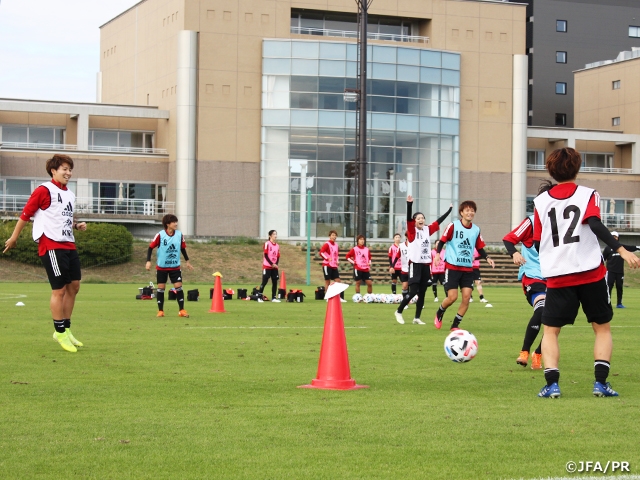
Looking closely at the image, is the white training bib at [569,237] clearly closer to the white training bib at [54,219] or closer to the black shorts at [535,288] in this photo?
the black shorts at [535,288]

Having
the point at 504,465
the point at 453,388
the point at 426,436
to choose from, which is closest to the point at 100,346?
the point at 453,388

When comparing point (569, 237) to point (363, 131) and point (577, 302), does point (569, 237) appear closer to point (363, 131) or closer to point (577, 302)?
point (577, 302)

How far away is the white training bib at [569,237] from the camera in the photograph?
7777 mm

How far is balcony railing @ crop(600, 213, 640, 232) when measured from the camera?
62.6m

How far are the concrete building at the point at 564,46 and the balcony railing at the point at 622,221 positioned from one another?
22.8 m

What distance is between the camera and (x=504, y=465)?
5.48 m

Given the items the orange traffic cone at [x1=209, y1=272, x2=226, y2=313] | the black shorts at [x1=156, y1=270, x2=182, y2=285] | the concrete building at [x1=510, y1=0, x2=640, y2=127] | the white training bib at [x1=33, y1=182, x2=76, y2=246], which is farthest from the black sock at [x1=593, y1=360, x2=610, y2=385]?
the concrete building at [x1=510, y1=0, x2=640, y2=127]

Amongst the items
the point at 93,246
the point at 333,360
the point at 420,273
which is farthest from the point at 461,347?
the point at 93,246

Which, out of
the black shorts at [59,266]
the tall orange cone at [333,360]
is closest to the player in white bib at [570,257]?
the tall orange cone at [333,360]

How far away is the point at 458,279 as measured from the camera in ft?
47.8

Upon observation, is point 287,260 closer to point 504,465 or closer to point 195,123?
point 195,123

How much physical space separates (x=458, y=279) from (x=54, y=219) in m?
6.28

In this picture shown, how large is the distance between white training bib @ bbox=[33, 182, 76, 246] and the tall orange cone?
4.35 metres

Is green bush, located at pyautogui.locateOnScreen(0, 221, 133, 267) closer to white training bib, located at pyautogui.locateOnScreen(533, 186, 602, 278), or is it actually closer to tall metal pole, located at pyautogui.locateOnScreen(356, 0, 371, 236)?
tall metal pole, located at pyautogui.locateOnScreen(356, 0, 371, 236)
